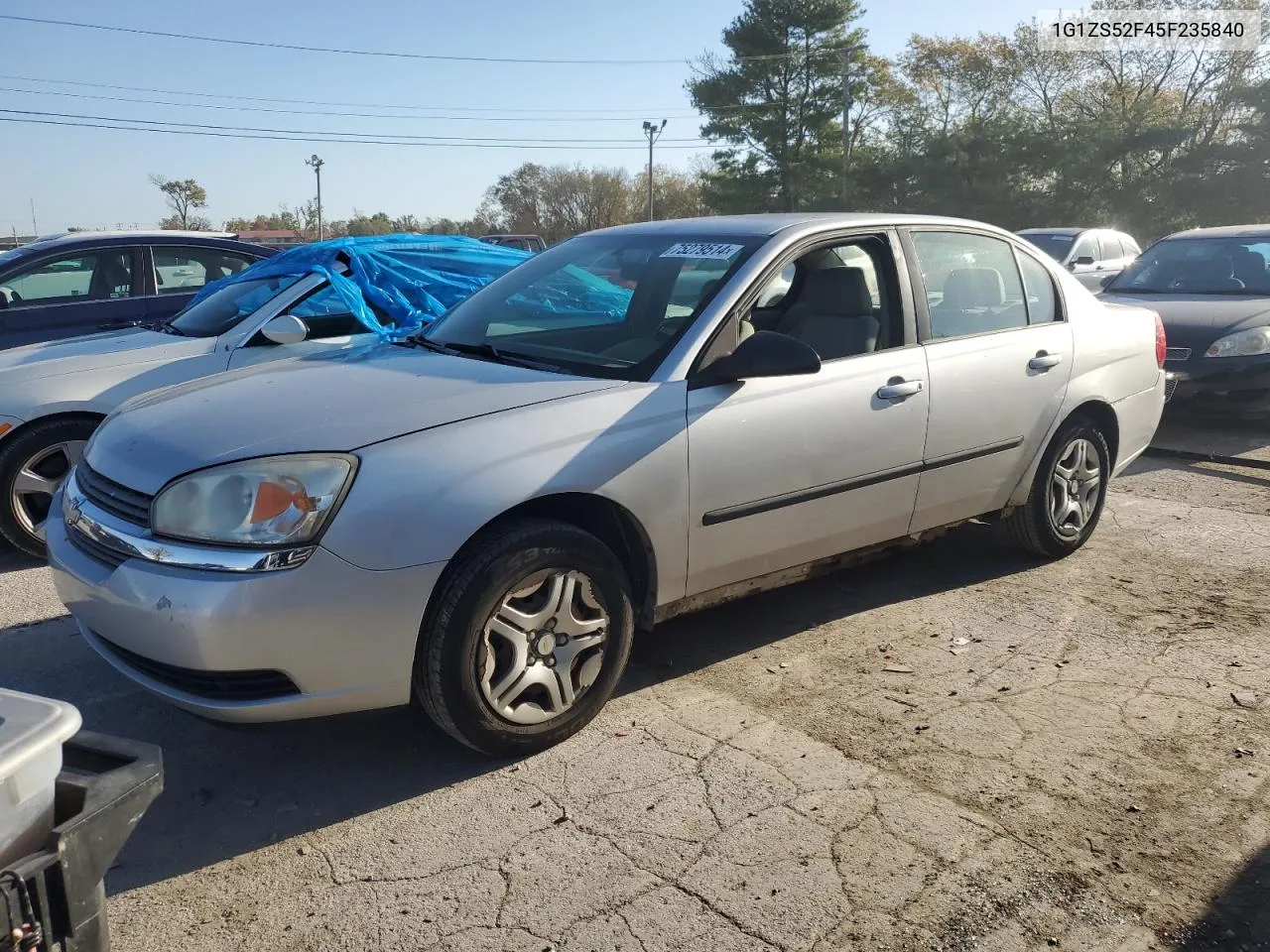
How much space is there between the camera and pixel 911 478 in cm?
422

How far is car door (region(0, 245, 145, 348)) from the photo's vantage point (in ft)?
24.7

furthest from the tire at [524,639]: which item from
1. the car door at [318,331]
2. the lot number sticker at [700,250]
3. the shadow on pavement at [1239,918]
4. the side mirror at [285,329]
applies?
the car door at [318,331]

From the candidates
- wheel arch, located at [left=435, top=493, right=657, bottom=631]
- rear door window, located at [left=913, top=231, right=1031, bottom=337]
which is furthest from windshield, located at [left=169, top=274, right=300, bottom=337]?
rear door window, located at [left=913, top=231, right=1031, bottom=337]

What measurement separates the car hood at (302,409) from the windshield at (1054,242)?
12.4 meters

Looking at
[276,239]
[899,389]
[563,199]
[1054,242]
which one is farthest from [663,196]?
[899,389]

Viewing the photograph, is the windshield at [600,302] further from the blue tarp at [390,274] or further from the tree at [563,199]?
the tree at [563,199]

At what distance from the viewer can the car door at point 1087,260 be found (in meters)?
13.8

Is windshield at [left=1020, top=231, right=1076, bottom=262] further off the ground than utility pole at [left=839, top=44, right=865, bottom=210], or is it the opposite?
utility pole at [left=839, top=44, right=865, bottom=210]

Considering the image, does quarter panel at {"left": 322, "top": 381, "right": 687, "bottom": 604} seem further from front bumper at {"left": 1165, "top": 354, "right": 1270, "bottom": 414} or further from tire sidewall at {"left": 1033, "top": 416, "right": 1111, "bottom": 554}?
front bumper at {"left": 1165, "top": 354, "right": 1270, "bottom": 414}

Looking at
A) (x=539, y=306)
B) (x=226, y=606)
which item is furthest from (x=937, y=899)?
Result: (x=539, y=306)

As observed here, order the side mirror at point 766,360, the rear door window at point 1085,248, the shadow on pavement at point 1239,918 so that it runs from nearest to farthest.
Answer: the shadow on pavement at point 1239,918
the side mirror at point 766,360
the rear door window at point 1085,248

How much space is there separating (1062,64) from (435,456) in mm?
47127

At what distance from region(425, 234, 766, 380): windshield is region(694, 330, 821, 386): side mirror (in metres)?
0.23

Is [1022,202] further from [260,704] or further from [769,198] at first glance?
[260,704]
